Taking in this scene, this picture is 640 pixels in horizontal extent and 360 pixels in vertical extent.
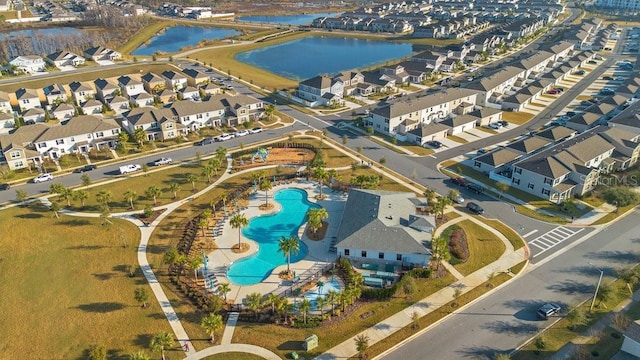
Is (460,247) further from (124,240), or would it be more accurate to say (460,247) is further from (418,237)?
(124,240)

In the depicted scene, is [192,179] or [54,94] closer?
[192,179]

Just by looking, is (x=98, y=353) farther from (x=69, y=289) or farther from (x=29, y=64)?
(x=29, y=64)

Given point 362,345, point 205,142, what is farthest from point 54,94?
point 362,345

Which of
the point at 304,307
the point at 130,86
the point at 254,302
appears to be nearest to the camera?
the point at 304,307

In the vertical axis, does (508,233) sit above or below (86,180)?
below

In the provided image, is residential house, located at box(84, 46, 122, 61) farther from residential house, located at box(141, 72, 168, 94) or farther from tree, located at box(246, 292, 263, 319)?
tree, located at box(246, 292, 263, 319)

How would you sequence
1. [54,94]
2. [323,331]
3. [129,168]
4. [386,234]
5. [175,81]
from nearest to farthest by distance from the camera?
[323,331], [386,234], [129,168], [54,94], [175,81]

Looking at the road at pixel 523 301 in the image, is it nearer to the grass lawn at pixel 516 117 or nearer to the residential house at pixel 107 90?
the grass lawn at pixel 516 117

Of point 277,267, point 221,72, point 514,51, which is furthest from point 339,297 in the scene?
point 514,51
